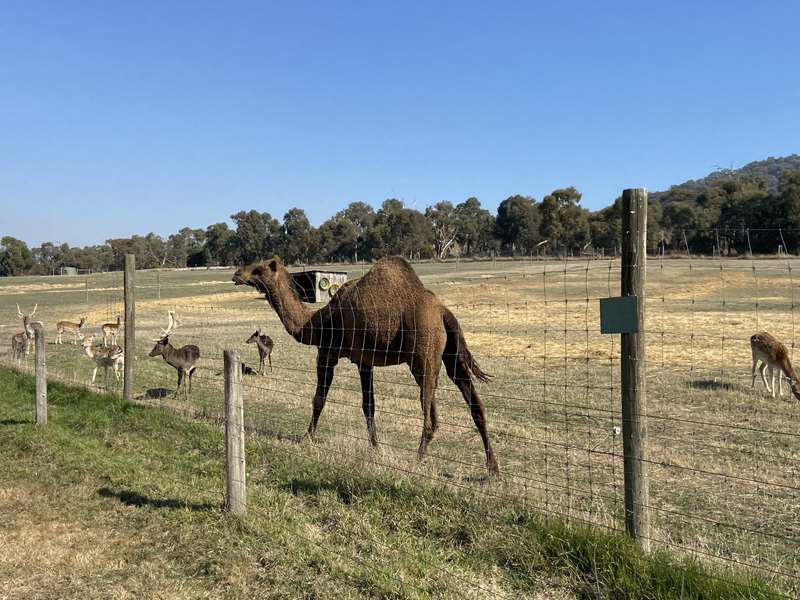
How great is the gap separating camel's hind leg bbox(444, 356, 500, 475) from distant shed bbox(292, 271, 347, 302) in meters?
1.80

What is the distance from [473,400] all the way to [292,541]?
2.94 metres

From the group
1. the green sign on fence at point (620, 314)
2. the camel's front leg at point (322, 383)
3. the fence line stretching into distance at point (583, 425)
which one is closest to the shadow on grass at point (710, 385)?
the fence line stretching into distance at point (583, 425)

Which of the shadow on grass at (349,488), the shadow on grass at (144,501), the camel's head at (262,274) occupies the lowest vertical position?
the shadow on grass at (144,501)

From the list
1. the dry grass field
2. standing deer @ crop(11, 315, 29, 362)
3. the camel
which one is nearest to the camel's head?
the camel

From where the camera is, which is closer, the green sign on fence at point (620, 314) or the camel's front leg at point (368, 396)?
the green sign on fence at point (620, 314)

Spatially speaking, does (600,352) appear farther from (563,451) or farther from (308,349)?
(563,451)

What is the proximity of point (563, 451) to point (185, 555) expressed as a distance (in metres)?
4.71

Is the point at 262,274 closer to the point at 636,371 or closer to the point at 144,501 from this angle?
the point at 144,501

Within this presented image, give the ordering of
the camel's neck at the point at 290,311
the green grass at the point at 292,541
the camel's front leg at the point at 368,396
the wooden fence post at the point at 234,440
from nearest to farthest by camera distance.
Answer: the green grass at the point at 292,541 → the wooden fence post at the point at 234,440 → the camel's front leg at the point at 368,396 → the camel's neck at the point at 290,311

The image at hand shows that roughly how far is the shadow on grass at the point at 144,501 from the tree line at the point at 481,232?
363 cm

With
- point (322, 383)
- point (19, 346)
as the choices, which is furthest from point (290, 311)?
point (19, 346)

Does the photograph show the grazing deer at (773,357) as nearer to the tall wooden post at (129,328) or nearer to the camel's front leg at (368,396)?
the camel's front leg at (368,396)

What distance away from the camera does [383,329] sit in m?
7.69

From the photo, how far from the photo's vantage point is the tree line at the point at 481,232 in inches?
989
